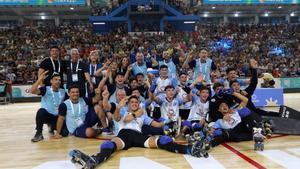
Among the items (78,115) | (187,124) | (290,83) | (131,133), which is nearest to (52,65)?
(78,115)

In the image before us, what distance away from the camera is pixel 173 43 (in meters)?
20.1

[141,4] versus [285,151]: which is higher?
[141,4]

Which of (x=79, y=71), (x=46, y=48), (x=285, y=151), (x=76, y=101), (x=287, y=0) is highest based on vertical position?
(x=287, y=0)

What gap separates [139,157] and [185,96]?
183cm

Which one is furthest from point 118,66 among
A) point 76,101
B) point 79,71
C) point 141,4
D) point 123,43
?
point 141,4

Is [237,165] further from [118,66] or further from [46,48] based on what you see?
[46,48]

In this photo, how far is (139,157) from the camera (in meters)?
4.19

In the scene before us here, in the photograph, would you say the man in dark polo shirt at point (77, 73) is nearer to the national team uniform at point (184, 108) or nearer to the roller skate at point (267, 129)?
the national team uniform at point (184, 108)

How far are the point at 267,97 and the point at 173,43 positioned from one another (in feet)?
35.6

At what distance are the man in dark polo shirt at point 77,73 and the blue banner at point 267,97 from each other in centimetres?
578

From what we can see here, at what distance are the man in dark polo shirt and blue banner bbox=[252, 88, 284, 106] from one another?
578cm

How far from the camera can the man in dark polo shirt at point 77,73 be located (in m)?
5.81

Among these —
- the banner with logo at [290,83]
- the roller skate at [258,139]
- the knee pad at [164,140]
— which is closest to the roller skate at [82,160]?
the knee pad at [164,140]

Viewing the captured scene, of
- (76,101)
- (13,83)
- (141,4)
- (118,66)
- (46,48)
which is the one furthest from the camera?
(141,4)
